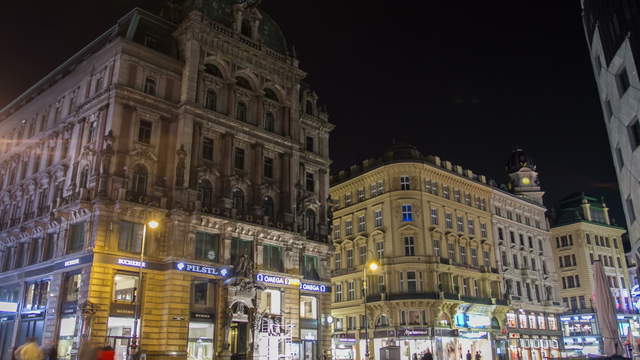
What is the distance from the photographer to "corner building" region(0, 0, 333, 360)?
39938 millimetres

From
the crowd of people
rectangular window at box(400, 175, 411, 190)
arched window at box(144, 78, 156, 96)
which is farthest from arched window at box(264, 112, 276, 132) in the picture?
the crowd of people

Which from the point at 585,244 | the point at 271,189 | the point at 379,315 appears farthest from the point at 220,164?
the point at 585,244

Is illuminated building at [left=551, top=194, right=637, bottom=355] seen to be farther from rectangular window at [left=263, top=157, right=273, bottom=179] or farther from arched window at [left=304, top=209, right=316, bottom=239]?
rectangular window at [left=263, top=157, right=273, bottom=179]

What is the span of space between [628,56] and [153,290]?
122ft

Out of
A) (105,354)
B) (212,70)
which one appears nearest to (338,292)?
(212,70)

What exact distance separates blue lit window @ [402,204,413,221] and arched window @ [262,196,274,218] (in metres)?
22.6

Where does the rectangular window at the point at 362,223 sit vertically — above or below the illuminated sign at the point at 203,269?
above

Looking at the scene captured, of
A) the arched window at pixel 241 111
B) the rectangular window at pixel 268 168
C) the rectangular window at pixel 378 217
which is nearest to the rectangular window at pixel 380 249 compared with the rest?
the rectangular window at pixel 378 217

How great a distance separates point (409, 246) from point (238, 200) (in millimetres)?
26893

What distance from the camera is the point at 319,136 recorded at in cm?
5928

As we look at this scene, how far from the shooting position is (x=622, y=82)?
36625 millimetres

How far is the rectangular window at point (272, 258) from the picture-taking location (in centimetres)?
4803

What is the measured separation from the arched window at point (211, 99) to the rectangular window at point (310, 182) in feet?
41.9

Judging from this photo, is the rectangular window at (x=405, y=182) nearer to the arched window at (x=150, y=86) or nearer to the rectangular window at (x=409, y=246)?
the rectangular window at (x=409, y=246)
